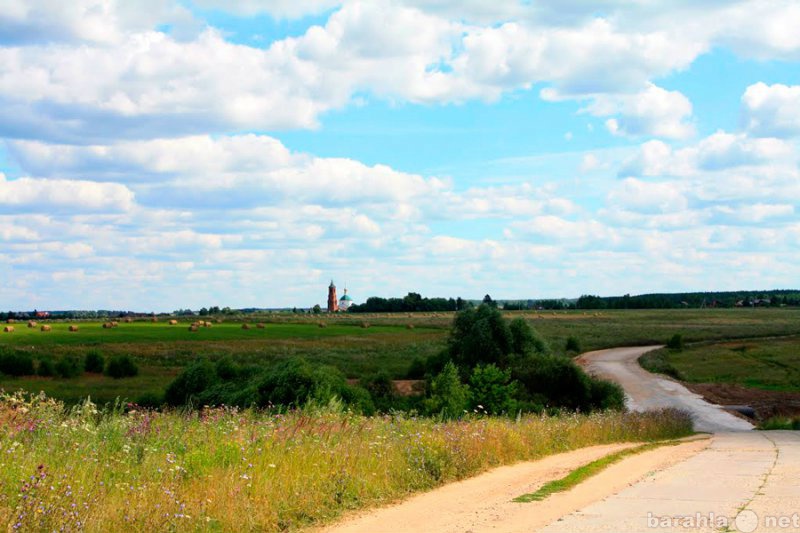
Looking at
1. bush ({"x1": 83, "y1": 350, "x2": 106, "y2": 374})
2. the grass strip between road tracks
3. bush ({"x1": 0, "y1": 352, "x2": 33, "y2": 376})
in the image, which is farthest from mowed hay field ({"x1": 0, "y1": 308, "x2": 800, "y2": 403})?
the grass strip between road tracks

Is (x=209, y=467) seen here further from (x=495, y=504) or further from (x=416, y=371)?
(x=416, y=371)

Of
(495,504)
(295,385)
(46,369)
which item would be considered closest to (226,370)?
(295,385)

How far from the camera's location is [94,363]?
53688mm

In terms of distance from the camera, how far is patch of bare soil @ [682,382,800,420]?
47362mm

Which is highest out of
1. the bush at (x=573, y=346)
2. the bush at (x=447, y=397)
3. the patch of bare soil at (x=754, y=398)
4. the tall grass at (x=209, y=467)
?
the tall grass at (x=209, y=467)

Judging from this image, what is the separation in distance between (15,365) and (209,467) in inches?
1800

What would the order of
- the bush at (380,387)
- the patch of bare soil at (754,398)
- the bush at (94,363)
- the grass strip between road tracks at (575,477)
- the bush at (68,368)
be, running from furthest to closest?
the bush at (94,363), the bush at (68,368), the patch of bare soil at (754,398), the bush at (380,387), the grass strip between road tracks at (575,477)

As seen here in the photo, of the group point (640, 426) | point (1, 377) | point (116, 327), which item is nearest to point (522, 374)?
point (640, 426)

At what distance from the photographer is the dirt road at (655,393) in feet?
138

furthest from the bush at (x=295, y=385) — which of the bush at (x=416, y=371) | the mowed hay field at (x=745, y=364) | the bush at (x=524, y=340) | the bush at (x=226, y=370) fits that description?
the mowed hay field at (x=745, y=364)

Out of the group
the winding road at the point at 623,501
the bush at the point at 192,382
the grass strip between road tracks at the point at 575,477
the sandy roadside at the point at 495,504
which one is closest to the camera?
the winding road at the point at 623,501

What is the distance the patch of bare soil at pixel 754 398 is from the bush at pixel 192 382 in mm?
31398

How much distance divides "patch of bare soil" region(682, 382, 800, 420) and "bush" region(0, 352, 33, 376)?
44.1m

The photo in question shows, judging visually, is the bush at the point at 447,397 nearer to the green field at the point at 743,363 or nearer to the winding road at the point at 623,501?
the winding road at the point at 623,501
